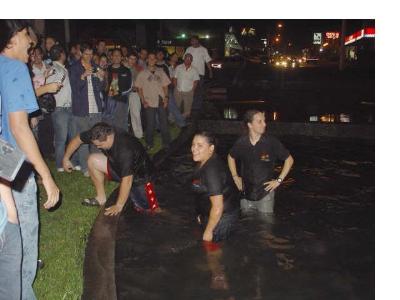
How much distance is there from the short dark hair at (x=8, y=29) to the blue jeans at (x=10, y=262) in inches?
43.7

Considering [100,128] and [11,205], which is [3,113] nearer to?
[11,205]

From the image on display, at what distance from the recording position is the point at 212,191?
4719 millimetres

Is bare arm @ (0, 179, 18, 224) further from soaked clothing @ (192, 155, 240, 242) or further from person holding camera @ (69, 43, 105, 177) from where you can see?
person holding camera @ (69, 43, 105, 177)

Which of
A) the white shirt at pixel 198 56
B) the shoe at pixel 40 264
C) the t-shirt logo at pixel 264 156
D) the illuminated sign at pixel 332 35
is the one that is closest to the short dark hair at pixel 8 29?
the shoe at pixel 40 264

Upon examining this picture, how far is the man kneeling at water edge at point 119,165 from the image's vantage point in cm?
539

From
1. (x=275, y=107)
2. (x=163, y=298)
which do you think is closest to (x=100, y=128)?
(x=163, y=298)

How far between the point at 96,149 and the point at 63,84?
1163 mm

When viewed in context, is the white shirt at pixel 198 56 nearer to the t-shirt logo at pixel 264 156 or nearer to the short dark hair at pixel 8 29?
the t-shirt logo at pixel 264 156

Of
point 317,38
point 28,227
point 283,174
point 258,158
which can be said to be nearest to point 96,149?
point 258,158

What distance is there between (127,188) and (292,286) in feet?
7.35

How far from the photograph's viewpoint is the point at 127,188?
214 inches

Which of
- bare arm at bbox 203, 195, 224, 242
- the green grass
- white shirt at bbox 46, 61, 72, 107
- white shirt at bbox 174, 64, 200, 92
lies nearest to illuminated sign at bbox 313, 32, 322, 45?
white shirt at bbox 174, 64, 200, 92

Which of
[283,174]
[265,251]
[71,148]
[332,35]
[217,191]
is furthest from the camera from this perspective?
[332,35]

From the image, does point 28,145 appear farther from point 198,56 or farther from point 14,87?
point 198,56
